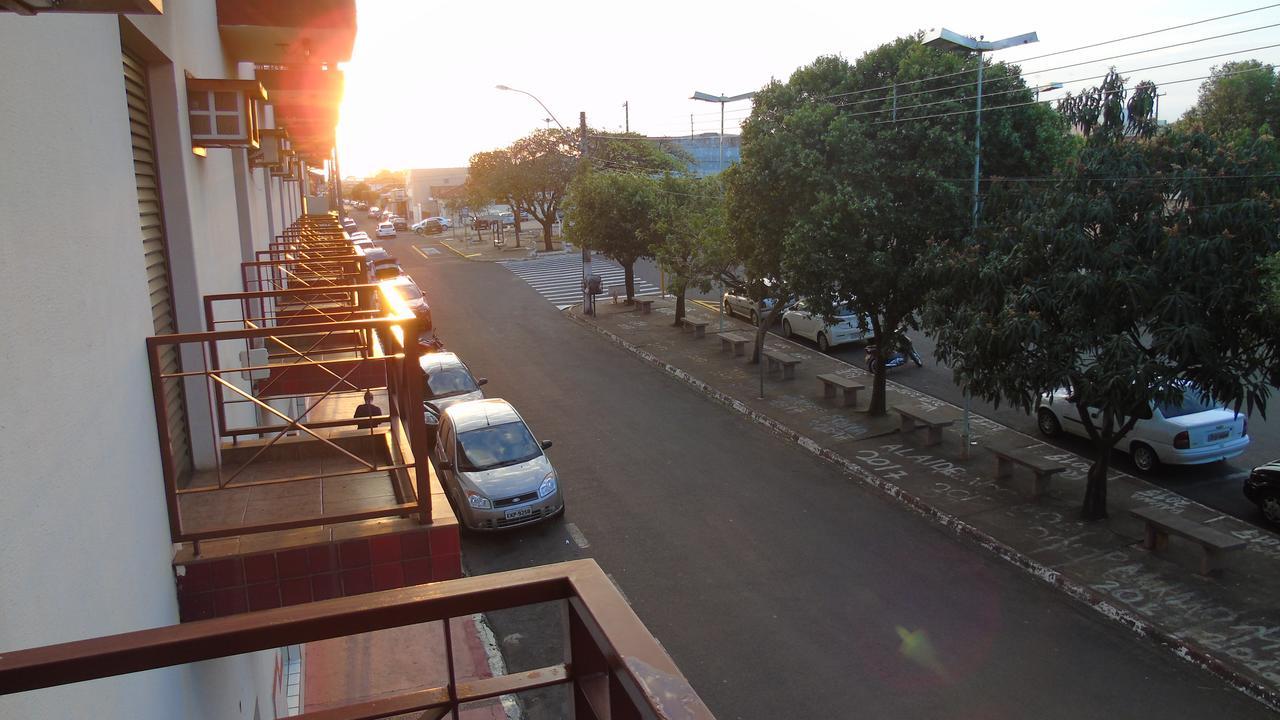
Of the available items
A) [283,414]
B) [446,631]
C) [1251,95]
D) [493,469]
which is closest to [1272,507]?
[493,469]

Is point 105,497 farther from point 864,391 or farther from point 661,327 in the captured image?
point 661,327

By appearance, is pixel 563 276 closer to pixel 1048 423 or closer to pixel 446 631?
pixel 1048 423

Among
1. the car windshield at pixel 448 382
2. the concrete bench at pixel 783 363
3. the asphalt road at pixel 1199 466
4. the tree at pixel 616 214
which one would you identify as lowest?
the asphalt road at pixel 1199 466

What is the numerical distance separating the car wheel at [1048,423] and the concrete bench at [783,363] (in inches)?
238

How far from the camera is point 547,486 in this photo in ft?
41.4

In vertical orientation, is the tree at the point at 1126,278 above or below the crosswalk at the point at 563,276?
above

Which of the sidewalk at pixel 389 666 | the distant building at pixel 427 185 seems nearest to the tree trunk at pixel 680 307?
the sidewalk at pixel 389 666

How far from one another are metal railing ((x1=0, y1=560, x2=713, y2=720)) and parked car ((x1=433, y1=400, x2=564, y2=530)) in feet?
31.7

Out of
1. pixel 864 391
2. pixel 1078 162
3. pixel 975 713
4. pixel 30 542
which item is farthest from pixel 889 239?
pixel 30 542

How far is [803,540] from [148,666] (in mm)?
11068

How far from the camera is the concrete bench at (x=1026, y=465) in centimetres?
1321

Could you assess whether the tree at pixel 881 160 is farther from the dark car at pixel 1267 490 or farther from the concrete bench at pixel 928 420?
the dark car at pixel 1267 490

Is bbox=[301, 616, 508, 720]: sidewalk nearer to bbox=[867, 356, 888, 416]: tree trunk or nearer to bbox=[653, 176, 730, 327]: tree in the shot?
bbox=[867, 356, 888, 416]: tree trunk

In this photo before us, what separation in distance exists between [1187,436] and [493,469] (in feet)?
35.7
